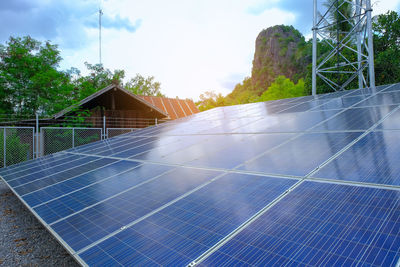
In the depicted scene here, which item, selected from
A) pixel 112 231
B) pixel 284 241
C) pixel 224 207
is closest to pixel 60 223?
pixel 112 231

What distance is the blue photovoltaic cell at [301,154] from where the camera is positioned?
133 inches

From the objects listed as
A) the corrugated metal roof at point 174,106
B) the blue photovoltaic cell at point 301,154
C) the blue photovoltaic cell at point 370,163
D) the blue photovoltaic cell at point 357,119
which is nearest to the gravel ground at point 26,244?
the blue photovoltaic cell at point 301,154

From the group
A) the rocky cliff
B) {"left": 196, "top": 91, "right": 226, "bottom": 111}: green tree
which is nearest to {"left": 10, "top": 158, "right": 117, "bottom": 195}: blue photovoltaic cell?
the rocky cliff

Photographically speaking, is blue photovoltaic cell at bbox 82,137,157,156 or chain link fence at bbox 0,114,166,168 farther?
chain link fence at bbox 0,114,166,168

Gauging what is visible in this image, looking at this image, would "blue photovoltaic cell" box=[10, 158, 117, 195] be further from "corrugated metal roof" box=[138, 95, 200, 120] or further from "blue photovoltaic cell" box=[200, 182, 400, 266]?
"corrugated metal roof" box=[138, 95, 200, 120]

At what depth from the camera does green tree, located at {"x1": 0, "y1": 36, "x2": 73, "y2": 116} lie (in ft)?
79.8

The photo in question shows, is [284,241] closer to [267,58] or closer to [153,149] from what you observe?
[153,149]

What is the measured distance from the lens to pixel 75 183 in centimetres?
A: 498

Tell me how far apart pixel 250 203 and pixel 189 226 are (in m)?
0.71

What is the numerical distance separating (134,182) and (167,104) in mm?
21078

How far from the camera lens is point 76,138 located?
14.4 meters

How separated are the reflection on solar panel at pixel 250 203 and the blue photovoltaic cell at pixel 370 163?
0.01m

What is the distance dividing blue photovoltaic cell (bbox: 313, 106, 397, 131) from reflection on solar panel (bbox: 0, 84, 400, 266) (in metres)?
0.02

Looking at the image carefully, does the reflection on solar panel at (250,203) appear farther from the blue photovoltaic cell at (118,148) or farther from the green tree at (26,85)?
the green tree at (26,85)
